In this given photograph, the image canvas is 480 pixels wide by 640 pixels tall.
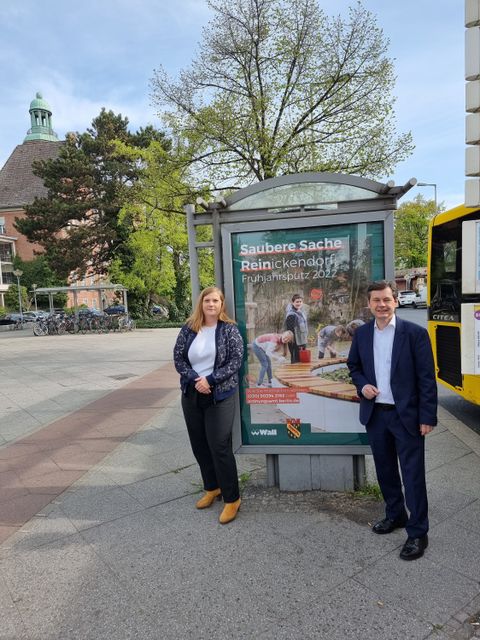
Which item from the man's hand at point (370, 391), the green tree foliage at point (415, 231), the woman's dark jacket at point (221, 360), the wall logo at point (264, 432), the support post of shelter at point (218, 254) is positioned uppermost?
the green tree foliage at point (415, 231)

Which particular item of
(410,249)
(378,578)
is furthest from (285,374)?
(410,249)

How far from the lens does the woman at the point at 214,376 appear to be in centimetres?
323

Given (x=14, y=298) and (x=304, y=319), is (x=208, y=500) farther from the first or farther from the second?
(x=14, y=298)

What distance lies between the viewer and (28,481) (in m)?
4.27

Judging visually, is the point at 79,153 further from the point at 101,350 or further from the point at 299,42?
the point at 299,42

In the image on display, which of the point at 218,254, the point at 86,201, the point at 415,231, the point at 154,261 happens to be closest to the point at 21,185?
the point at 86,201

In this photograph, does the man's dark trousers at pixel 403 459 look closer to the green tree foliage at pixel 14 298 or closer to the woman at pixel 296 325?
the woman at pixel 296 325

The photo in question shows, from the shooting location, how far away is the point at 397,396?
2.76 metres

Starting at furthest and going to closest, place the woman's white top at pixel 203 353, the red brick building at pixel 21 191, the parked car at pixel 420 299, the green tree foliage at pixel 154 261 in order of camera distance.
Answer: the red brick building at pixel 21 191, the parked car at pixel 420 299, the green tree foliage at pixel 154 261, the woman's white top at pixel 203 353

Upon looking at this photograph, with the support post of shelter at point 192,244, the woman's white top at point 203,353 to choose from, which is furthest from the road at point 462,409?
the support post of shelter at point 192,244

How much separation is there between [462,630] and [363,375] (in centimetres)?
141

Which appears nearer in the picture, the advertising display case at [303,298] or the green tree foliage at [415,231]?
the advertising display case at [303,298]

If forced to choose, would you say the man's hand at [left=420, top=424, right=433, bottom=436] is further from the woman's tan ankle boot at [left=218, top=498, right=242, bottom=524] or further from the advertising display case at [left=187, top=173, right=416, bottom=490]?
the woman's tan ankle boot at [left=218, top=498, right=242, bottom=524]

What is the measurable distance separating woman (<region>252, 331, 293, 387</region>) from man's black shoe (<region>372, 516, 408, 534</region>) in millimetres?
1250
